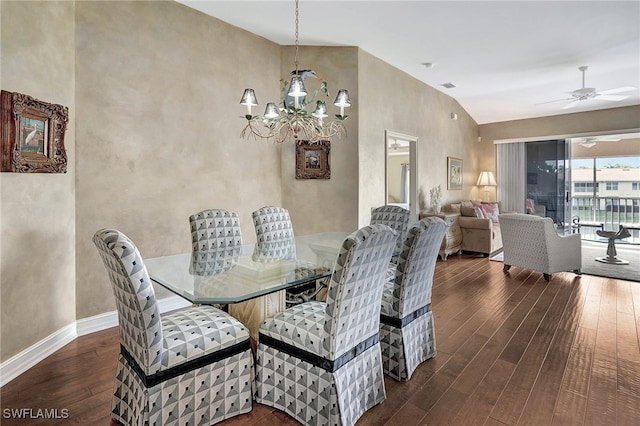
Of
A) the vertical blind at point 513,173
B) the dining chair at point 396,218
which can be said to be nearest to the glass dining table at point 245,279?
the dining chair at point 396,218

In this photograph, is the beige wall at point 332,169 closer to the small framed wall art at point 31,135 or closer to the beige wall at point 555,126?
the small framed wall art at point 31,135

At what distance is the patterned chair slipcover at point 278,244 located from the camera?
2662 mm

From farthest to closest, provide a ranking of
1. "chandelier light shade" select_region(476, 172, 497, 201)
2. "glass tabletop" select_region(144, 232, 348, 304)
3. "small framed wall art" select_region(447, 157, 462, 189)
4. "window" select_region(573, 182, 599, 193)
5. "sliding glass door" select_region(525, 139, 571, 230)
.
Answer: "window" select_region(573, 182, 599, 193), "chandelier light shade" select_region(476, 172, 497, 201), "sliding glass door" select_region(525, 139, 571, 230), "small framed wall art" select_region(447, 157, 462, 189), "glass tabletop" select_region(144, 232, 348, 304)

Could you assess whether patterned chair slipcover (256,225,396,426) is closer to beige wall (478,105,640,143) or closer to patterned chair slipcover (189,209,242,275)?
patterned chair slipcover (189,209,242,275)

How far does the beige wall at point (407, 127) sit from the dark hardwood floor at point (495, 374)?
6.68ft

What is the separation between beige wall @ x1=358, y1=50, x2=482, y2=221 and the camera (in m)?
4.71

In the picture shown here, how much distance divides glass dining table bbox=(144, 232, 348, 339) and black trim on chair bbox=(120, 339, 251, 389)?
24cm

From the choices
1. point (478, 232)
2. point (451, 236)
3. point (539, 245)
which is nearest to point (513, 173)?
point (478, 232)

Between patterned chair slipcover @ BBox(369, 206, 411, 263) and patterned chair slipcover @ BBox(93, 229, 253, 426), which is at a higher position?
patterned chair slipcover @ BBox(369, 206, 411, 263)

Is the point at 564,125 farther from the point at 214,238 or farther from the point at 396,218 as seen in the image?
the point at 214,238

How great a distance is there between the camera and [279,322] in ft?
6.18

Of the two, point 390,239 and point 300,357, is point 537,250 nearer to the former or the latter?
point 390,239

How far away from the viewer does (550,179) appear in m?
8.09
